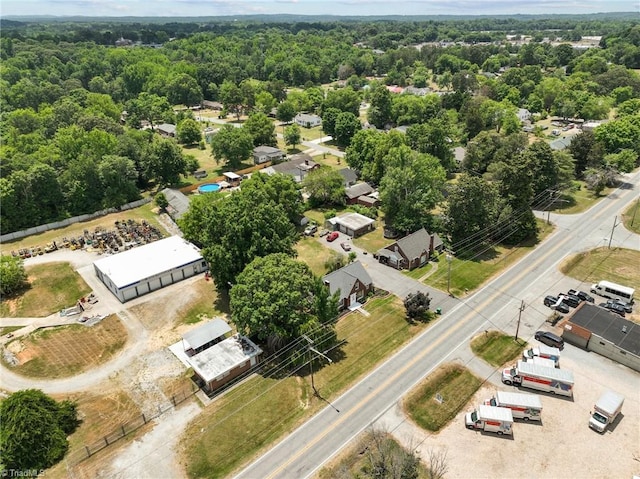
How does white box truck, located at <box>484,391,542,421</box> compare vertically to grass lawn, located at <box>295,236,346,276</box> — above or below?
above

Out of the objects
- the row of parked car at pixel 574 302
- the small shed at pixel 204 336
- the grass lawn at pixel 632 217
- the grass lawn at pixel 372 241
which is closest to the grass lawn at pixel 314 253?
the grass lawn at pixel 372 241

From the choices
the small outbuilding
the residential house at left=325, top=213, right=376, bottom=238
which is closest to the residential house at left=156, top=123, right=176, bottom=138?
the residential house at left=325, top=213, right=376, bottom=238

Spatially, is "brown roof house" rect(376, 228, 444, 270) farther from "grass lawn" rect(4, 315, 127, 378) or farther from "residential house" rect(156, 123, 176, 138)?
"residential house" rect(156, 123, 176, 138)

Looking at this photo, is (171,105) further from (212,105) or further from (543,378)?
(543,378)

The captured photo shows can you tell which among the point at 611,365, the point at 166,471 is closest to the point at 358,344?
the point at 166,471

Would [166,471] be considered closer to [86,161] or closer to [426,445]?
[426,445]

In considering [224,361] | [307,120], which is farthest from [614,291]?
[307,120]
